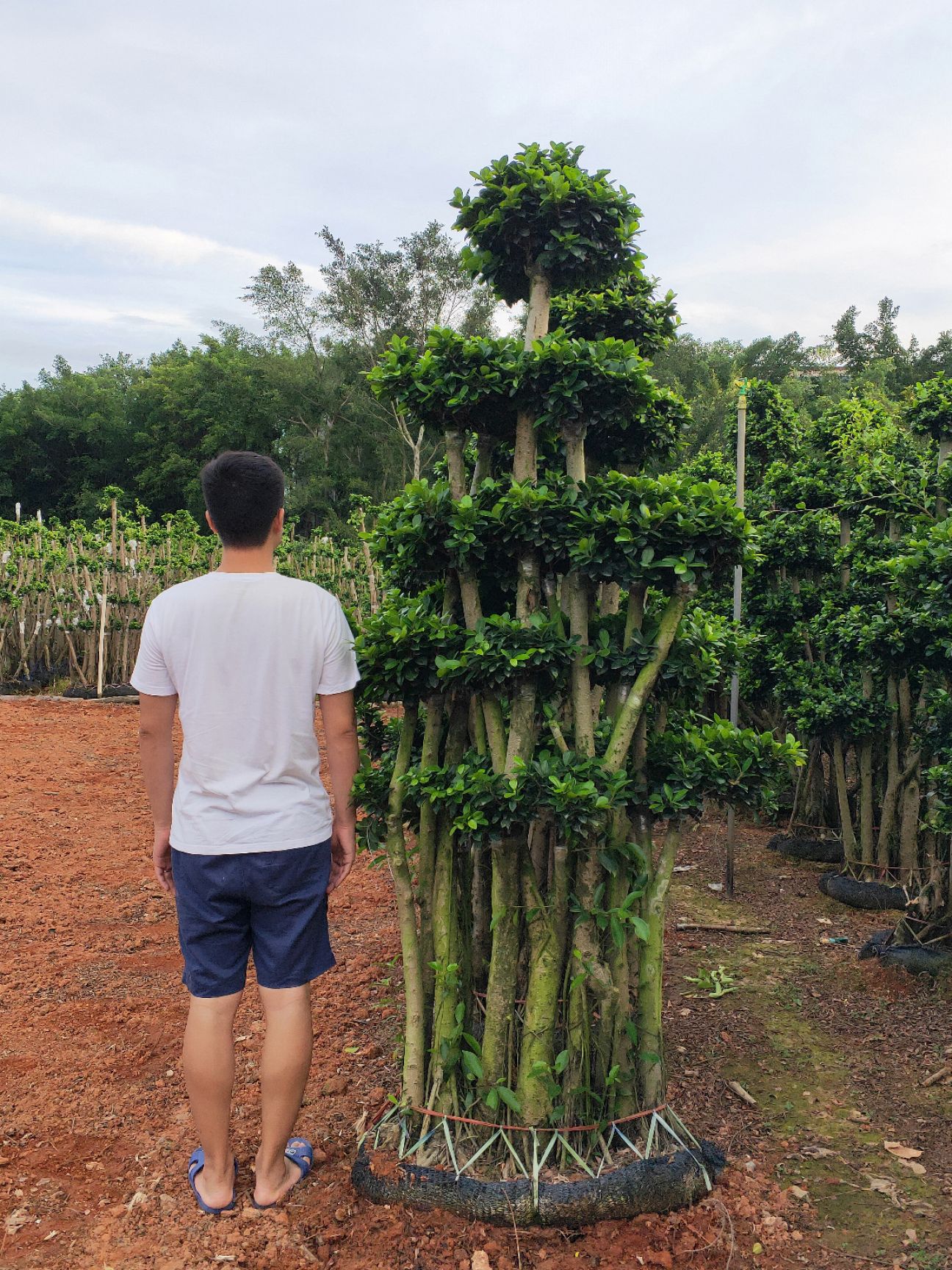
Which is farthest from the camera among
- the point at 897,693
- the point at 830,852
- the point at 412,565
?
the point at 830,852

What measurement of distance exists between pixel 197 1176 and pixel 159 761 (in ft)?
3.90

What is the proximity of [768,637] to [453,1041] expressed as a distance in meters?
4.74

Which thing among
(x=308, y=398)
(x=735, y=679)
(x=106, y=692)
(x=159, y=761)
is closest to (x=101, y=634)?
(x=106, y=692)

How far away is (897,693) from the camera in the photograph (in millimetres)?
5531

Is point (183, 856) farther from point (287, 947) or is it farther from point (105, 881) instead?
point (105, 881)

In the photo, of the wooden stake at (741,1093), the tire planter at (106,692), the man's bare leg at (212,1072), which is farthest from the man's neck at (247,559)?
the tire planter at (106,692)

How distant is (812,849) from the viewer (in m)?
6.41

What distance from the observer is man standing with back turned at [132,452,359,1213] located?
241 cm

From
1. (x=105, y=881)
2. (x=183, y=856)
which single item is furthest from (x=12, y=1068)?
(x=105, y=881)

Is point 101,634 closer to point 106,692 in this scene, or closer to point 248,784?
point 106,692

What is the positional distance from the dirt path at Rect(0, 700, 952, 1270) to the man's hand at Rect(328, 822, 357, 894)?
90cm

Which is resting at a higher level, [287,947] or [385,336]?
[385,336]

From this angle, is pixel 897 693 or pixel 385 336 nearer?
pixel 897 693

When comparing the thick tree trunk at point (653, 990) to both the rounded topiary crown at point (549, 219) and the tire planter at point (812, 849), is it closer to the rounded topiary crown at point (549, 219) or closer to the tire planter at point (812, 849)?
the rounded topiary crown at point (549, 219)
